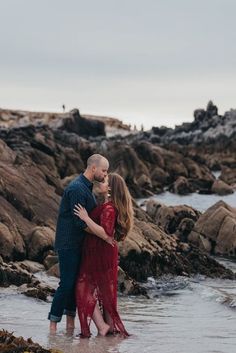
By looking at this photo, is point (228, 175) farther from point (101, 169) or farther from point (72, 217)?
point (72, 217)

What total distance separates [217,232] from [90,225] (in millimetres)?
14750

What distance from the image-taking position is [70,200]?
871 centimetres

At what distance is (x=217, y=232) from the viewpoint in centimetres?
2295

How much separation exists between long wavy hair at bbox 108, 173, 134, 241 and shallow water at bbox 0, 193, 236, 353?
3.86ft

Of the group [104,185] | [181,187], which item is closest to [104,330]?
[104,185]

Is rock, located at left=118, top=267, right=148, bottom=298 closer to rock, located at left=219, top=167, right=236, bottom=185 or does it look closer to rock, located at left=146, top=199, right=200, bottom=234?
rock, located at left=146, top=199, right=200, bottom=234

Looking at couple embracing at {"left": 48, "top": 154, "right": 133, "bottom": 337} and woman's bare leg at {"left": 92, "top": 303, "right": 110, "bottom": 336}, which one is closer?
couple embracing at {"left": 48, "top": 154, "right": 133, "bottom": 337}

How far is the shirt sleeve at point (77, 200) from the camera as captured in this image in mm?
8617

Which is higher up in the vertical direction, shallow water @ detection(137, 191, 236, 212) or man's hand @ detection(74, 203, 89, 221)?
man's hand @ detection(74, 203, 89, 221)

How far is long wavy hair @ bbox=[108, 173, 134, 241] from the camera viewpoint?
874 centimetres

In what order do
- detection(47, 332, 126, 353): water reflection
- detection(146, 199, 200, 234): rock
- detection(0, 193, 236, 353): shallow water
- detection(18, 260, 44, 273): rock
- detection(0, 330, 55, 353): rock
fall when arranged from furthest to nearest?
detection(146, 199, 200, 234): rock < detection(18, 260, 44, 273): rock < detection(0, 193, 236, 353): shallow water < detection(47, 332, 126, 353): water reflection < detection(0, 330, 55, 353): rock

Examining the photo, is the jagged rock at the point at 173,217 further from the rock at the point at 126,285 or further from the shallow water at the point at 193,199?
the shallow water at the point at 193,199

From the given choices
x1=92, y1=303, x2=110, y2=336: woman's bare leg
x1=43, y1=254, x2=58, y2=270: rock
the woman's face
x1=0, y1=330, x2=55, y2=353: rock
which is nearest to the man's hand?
the woman's face

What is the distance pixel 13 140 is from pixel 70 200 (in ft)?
94.4
